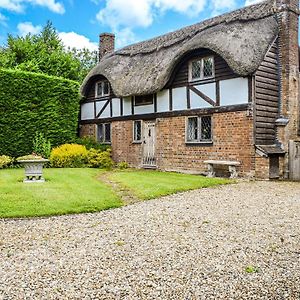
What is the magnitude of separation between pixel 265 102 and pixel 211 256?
36.2ft

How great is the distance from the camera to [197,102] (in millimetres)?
16703

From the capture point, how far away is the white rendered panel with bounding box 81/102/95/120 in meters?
22.5

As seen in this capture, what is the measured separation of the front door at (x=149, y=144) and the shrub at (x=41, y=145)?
473 cm

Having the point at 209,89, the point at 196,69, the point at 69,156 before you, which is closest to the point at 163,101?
the point at 196,69

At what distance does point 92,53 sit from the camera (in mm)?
41031

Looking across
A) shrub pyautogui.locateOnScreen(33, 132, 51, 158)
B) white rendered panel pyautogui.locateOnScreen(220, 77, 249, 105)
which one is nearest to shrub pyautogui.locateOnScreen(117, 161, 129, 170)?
shrub pyautogui.locateOnScreen(33, 132, 51, 158)

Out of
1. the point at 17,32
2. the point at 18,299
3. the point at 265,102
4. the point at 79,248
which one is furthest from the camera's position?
the point at 17,32

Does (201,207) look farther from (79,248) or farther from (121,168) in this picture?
(121,168)

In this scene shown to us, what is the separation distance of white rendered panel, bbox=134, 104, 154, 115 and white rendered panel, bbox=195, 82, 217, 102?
3069mm

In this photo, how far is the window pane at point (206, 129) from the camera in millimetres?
16422

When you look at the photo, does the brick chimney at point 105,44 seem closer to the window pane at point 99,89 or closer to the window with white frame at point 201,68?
the window pane at point 99,89

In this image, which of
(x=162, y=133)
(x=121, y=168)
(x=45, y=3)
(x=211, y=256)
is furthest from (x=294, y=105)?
(x=211, y=256)

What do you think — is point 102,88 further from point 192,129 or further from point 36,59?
point 36,59

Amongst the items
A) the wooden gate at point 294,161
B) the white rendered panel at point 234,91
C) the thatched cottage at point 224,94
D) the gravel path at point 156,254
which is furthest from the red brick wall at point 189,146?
the gravel path at point 156,254
